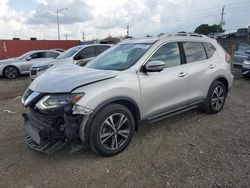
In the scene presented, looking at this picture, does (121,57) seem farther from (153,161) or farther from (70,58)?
(70,58)

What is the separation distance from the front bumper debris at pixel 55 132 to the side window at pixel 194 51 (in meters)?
2.59

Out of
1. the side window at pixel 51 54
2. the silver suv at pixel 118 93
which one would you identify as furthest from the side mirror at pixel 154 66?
the side window at pixel 51 54

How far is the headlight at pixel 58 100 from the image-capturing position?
11.3 ft

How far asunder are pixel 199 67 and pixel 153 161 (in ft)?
7.44

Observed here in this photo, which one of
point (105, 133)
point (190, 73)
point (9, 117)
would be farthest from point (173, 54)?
point (9, 117)

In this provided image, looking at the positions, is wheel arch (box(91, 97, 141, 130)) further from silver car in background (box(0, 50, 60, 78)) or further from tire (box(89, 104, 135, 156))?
silver car in background (box(0, 50, 60, 78))

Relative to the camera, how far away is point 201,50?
538cm

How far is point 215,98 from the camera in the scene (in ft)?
18.5

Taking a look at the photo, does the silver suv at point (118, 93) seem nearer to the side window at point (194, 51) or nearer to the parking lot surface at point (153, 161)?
the side window at point (194, 51)

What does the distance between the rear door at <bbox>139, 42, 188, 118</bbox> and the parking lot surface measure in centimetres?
56

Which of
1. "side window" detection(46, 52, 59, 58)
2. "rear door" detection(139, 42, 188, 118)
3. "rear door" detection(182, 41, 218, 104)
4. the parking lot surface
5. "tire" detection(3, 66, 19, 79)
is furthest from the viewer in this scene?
"side window" detection(46, 52, 59, 58)

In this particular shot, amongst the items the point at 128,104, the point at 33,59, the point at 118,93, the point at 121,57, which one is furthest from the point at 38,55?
the point at 118,93

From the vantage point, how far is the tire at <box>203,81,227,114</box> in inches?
215

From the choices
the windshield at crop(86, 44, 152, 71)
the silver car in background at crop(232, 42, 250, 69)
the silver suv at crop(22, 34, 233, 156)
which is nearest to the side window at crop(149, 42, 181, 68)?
the silver suv at crop(22, 34, 233, 156)
